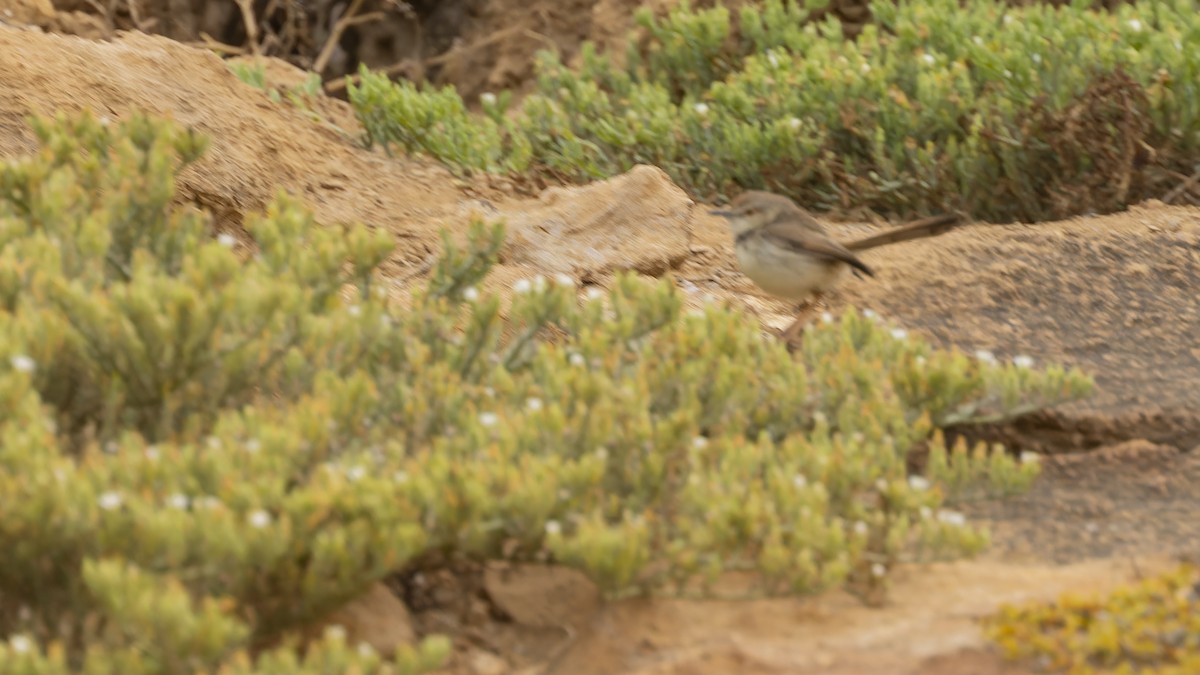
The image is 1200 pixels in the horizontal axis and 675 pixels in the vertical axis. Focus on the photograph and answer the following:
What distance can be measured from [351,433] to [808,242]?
2.50 meters

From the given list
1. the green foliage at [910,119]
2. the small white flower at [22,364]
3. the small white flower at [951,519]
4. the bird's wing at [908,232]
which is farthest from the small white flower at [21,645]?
the green foliage at [910,119]

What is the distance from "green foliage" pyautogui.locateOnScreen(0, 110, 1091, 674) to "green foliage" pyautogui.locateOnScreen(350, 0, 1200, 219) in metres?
2.96

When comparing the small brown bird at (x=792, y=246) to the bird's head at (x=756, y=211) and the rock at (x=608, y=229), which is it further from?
the rock at (x=608, y=229)

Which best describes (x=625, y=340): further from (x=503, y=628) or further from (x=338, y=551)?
(x=338, y=551)

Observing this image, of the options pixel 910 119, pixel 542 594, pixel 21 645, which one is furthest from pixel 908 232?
pixel 21 645

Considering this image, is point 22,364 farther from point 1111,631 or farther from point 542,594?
point 1111,631

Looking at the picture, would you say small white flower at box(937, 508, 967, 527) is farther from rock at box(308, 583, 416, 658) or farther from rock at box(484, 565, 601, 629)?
rock at box(308, 583, 416, 658)

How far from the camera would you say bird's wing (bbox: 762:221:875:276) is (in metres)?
5.95

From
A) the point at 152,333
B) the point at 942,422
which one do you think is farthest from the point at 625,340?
the point at 152,333

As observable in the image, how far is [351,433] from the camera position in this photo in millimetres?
4012

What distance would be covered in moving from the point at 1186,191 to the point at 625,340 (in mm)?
3942

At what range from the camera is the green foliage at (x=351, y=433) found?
135 inches

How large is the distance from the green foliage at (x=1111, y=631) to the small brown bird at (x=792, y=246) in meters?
2.23

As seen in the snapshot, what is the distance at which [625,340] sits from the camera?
15.1ft
